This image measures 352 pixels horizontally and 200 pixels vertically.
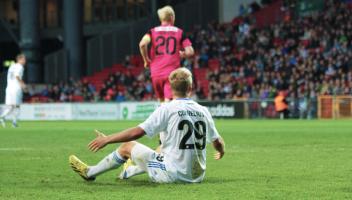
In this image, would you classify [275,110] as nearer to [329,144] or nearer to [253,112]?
[253,112]

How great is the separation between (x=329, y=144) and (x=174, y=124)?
28.8ft

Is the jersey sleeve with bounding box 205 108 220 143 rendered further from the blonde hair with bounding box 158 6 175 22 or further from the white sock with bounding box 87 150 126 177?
the blonde hair with bounding box 158 6 175 22

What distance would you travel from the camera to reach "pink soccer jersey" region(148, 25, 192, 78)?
15.7 metres

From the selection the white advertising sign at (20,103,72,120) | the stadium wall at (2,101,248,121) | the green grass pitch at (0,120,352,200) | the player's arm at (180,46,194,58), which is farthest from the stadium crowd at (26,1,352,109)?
the player's arm at (180,46,194,58)

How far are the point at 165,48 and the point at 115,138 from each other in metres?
7.51

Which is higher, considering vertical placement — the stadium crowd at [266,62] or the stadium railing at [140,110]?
the stadium crowd at [266,62]

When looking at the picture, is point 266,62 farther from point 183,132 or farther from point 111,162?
point 183,132

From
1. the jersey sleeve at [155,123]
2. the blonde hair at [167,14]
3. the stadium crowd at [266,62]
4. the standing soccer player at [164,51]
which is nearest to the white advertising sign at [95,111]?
the stadium crowd at [266,62]

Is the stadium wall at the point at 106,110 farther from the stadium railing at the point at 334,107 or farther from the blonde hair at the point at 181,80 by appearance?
the blonde hair at the point at 181,80

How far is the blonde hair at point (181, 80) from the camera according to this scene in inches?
351

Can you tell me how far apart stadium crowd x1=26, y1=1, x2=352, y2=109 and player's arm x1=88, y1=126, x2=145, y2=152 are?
96.3ft

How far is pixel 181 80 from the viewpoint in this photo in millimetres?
8953

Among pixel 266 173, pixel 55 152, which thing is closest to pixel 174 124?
pixel 266 173

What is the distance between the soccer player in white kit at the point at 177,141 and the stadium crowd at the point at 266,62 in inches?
1126
